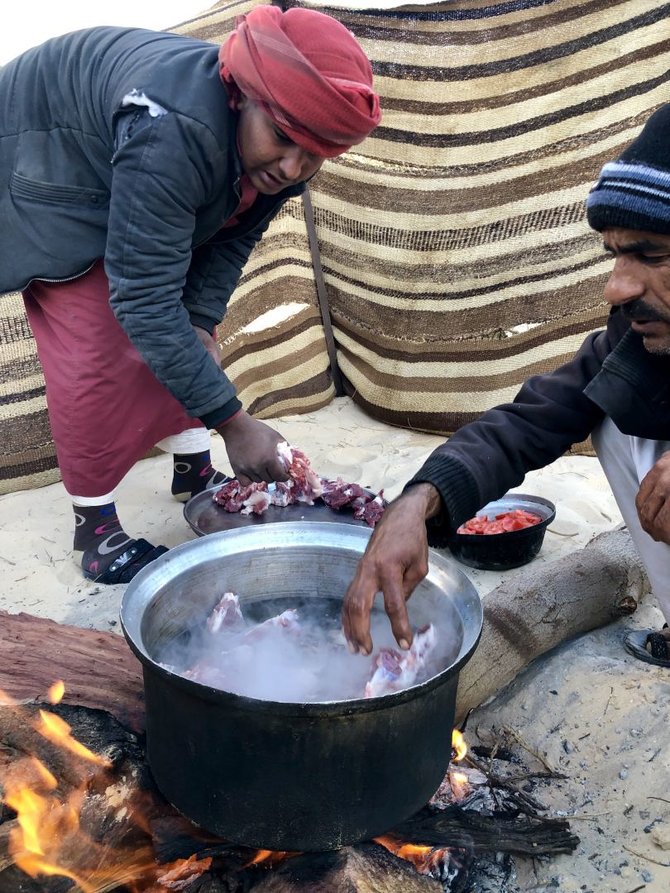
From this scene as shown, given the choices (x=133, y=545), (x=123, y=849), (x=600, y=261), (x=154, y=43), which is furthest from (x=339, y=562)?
(x=600, y=261)

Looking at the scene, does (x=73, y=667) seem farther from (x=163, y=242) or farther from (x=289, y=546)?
(x=163, y=242)

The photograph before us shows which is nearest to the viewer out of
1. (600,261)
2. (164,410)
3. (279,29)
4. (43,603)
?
(279,29)

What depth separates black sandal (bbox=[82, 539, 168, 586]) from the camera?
145 inches

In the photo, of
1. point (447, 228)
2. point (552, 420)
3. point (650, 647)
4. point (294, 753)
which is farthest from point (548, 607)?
point (447, 228)

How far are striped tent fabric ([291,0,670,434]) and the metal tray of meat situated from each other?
183 cm

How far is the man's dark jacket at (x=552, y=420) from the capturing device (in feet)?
7.84

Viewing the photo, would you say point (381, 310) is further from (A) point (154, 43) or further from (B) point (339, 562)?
A: (B) point (339, 562)

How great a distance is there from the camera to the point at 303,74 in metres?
2.62

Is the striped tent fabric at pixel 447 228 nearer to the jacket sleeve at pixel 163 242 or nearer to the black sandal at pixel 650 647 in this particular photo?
the jacket sleeve at pixel 163 242

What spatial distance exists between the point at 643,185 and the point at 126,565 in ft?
8.38

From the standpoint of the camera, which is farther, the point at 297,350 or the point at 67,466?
the point at 297,350

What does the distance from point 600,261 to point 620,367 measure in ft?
8.53

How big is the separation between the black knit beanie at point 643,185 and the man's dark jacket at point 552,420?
16.2 inches

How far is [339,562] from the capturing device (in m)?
2.45
